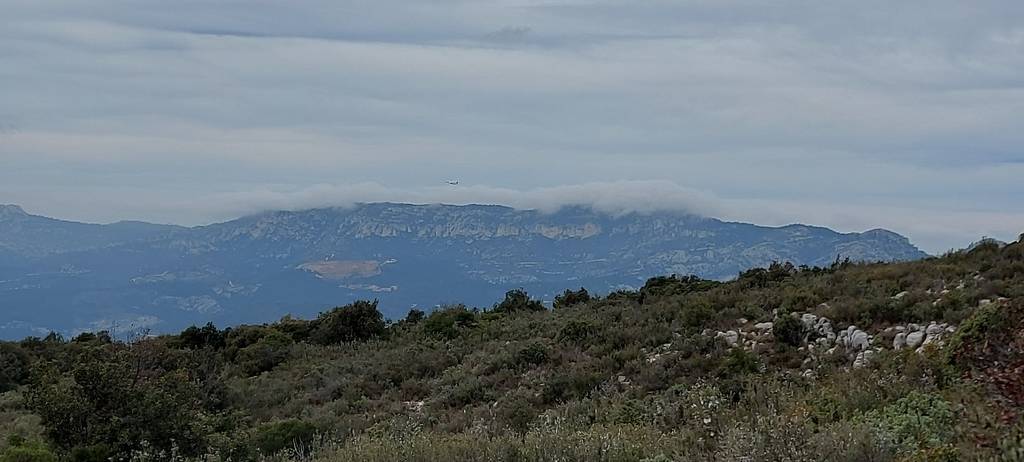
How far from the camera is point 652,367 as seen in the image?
13.6 m

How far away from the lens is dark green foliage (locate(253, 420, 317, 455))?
1023 centimetres

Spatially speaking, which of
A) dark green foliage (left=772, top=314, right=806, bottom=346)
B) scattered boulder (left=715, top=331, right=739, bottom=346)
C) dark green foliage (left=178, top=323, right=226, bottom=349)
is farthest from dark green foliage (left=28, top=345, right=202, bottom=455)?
dark green foliage (left=178, top=323, right=226, bottom=349)

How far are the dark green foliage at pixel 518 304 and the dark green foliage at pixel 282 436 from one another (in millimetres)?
16371

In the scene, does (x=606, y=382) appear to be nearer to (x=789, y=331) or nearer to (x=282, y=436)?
(x=789, y=331)

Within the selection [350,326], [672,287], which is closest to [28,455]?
[350,326]

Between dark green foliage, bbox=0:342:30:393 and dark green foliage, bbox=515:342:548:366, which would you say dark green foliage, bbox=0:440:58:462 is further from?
dark green foliage, bbox=0:342:30:393

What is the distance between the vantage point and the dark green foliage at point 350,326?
25.0 meters

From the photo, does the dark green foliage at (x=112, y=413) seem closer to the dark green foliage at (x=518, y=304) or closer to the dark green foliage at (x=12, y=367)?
the dark green foliage at (x=12, y=367)

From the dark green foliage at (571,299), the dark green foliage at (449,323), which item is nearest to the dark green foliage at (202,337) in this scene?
the dark green foliage at (449,323)

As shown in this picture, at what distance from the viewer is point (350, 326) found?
82.7 ft

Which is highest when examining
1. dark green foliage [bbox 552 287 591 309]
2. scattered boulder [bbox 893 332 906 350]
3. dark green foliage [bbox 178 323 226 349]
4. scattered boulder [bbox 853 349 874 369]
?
scattered boulder [bbox 893 332 906 350]

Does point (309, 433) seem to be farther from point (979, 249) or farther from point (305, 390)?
point (979, 249)

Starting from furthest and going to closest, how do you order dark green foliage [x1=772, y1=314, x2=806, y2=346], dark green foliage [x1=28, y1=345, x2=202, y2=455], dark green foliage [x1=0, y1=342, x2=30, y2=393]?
1. dark green foliage [x1=0, y1=342, x2=30, y2=393]
2. dark green foliage [x1=772, y1=314, x2=806, y2=346]
3. dark green foliage [x1=28, y1=345, x2=202, y2=455]

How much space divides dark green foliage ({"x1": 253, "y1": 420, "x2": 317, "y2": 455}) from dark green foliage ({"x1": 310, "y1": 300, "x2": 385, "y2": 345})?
44.6ft
